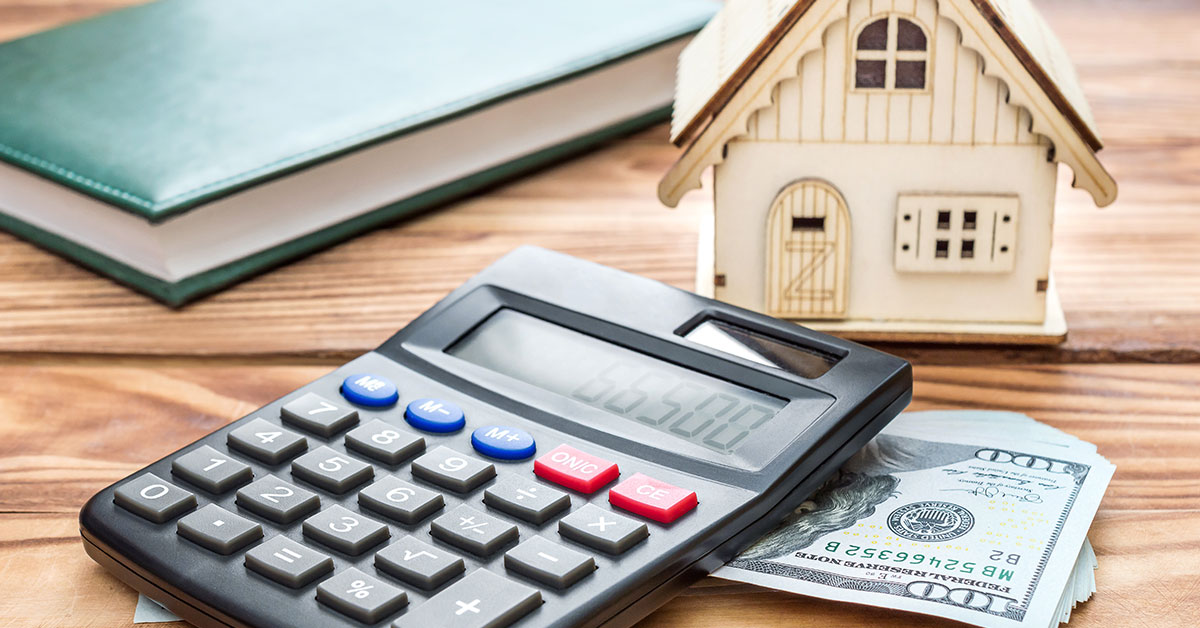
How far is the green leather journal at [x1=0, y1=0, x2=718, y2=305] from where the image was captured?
26.7 inches

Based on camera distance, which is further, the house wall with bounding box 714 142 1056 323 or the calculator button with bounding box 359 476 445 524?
the house wall with bounding box 714 142 1056 323

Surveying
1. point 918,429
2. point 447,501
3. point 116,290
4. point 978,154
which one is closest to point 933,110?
point 978,154

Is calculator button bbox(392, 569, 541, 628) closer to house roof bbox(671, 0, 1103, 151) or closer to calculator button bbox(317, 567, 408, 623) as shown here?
calculator button bbox(317, 567, 408, 623)

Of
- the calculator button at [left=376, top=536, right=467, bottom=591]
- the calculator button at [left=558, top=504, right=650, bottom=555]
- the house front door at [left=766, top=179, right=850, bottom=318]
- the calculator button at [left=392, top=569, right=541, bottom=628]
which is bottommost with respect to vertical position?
the calculator button at [left=392, top=569, right=541, bottom=628]

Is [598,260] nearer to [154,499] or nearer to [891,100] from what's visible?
[891,100]

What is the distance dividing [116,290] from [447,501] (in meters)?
0.35

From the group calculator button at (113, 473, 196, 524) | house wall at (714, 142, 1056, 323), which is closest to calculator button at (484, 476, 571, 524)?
calculator button at (113, 473, 196, 524)

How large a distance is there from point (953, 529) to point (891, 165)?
20 centimetres

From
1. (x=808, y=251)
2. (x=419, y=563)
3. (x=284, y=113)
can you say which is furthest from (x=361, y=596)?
(x=284, y=113)

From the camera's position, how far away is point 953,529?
0.46m

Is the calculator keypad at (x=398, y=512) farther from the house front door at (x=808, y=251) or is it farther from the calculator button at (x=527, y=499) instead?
the house front door at (x=808, y=251)

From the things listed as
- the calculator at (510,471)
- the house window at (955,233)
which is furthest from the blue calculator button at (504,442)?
the house window at (955,233)

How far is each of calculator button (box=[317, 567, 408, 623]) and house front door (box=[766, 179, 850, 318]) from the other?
29 centimetres

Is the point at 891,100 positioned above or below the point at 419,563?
above
